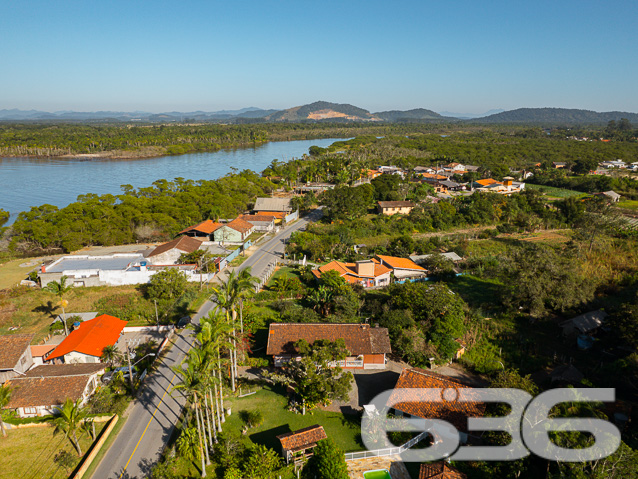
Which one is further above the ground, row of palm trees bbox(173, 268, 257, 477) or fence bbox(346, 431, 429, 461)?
row of palm trees bbox(173, 268, 257, 477)

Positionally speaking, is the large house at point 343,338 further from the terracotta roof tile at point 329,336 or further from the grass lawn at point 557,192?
the grass lawn at point 557,192

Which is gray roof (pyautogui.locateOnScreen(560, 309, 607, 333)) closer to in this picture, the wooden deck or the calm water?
the wooden deck

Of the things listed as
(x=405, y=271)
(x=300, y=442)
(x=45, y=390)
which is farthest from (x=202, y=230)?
(x=300, y=442)

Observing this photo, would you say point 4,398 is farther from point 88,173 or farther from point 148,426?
point 88,173

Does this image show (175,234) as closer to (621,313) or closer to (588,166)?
(621,313)

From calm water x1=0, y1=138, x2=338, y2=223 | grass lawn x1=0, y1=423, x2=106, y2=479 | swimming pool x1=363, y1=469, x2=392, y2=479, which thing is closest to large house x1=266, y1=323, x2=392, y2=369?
swimming pool x1=363, y1=469, x2=392, y2=479

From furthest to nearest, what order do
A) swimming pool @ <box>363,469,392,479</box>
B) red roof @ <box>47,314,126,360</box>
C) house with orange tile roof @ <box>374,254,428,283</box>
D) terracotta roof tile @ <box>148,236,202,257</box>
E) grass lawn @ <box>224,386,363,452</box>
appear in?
1. terracotta roof tile @ <box>148,236,202,257</box>
2. house with orange tile roof @ <box>374,254,428,283</box>
3. red roof @ <box>47,314,126,360</box>
4. grass lawn @ <box>224,386,363,452</box>
5. swimming pool @ <box>363,469,392,479</box>
